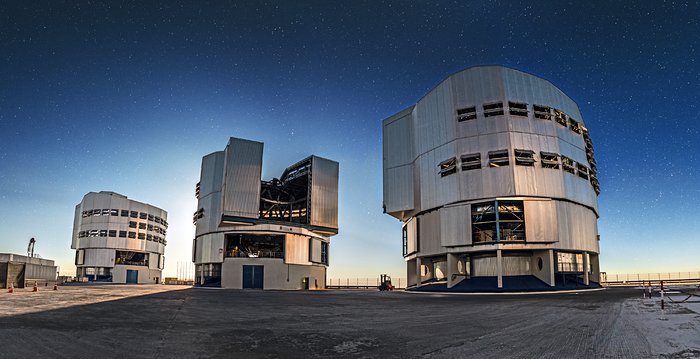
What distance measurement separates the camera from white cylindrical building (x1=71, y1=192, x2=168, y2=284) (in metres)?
95.1

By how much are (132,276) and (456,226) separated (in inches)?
3310

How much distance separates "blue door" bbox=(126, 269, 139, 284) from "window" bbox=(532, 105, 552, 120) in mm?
91450

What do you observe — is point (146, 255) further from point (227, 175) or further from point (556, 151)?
point (556, 151)

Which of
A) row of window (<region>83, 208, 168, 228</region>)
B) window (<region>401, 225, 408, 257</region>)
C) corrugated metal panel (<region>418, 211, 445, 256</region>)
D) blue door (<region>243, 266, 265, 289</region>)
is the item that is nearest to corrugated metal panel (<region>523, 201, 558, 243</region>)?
corrugated metal panel (<region>418, 211, 445, 256</region>)

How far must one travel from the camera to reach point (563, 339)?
952cm

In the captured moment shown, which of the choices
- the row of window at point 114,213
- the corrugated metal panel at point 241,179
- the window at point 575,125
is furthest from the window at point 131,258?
the window at point 575,125

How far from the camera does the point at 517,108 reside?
4400cm

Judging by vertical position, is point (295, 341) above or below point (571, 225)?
below

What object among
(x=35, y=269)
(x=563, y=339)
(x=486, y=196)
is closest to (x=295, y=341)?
(x=563, y=339)

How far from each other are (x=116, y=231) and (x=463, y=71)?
84.6 meters

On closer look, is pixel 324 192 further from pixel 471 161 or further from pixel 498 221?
pixel 498 221

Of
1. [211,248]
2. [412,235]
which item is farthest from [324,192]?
[412,235]

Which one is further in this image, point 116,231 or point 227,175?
point 116,231

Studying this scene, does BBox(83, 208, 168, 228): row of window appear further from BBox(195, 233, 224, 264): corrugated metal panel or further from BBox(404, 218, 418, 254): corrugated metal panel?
BBox(404, 218, 418, 254): corrugated metal panel
